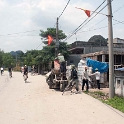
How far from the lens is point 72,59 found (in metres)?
41.8

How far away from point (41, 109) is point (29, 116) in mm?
1441

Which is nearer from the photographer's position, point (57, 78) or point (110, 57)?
point (110, 57)

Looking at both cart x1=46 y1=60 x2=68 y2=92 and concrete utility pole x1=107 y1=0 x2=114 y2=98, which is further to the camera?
cart x1=46 y1=60 x2=68 y2=92

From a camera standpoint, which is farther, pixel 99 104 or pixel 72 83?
pixel 72 83

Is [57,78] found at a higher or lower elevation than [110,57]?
lower

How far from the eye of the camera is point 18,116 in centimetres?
901

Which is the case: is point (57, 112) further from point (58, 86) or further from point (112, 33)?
point (58, 86)

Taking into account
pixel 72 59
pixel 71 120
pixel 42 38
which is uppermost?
pixel 42 38

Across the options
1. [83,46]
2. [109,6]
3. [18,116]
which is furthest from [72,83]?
[83,46]

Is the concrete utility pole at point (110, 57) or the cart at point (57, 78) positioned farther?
the cart at point (57, 78)

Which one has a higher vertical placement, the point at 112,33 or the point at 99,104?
the point at 112,33

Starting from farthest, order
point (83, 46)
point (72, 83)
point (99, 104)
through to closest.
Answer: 1. point (83, 46)
2. point (72, 83)
3. point (99, 104)

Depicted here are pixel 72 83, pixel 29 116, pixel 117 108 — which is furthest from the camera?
pixel 72 83

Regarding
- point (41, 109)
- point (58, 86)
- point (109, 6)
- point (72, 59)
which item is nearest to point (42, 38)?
point (72, 59)
